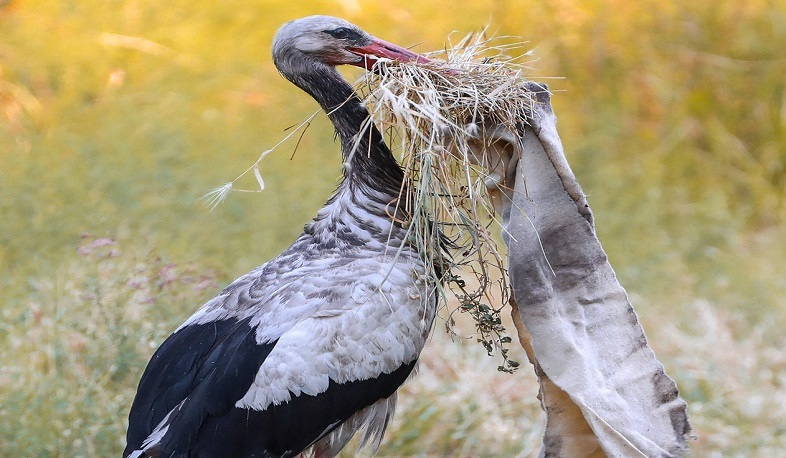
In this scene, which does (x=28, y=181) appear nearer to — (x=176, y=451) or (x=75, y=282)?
(x=75, y=282)

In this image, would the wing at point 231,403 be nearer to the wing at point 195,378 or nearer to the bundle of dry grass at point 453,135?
the wing at point 195,378

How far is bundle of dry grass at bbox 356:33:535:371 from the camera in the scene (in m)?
2.71

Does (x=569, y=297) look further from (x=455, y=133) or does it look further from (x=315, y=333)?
(x=315, y=333)

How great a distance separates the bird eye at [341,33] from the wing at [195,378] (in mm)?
888

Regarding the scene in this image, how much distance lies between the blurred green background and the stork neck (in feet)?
1.84

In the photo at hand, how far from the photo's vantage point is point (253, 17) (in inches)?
279

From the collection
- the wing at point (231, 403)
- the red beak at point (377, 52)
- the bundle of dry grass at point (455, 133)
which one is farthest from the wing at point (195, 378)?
the red beak at point (377, 52)

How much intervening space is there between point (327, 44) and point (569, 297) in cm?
104

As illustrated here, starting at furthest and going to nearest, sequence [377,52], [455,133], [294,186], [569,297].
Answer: [294,186], [377,52], [569,297], [455,133]

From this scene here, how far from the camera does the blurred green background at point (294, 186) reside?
12.1 ft

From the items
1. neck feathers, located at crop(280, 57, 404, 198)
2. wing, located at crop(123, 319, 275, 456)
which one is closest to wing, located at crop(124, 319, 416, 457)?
wing, located at crop(123, 319, 275, 456)

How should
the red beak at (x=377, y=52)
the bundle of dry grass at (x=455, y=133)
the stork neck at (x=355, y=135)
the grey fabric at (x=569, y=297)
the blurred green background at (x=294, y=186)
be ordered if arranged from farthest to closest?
the blurred green background at (x=294, y=186) < the stork neck at (x=355, y=135) < the red beak at (x=377, y=52) < the grey fabric at (x=569, y=297) < the bundle of dry grass at (x=455, y=133)

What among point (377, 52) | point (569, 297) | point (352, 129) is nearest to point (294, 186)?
point (352, 129)

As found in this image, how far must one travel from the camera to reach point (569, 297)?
2869 mm
